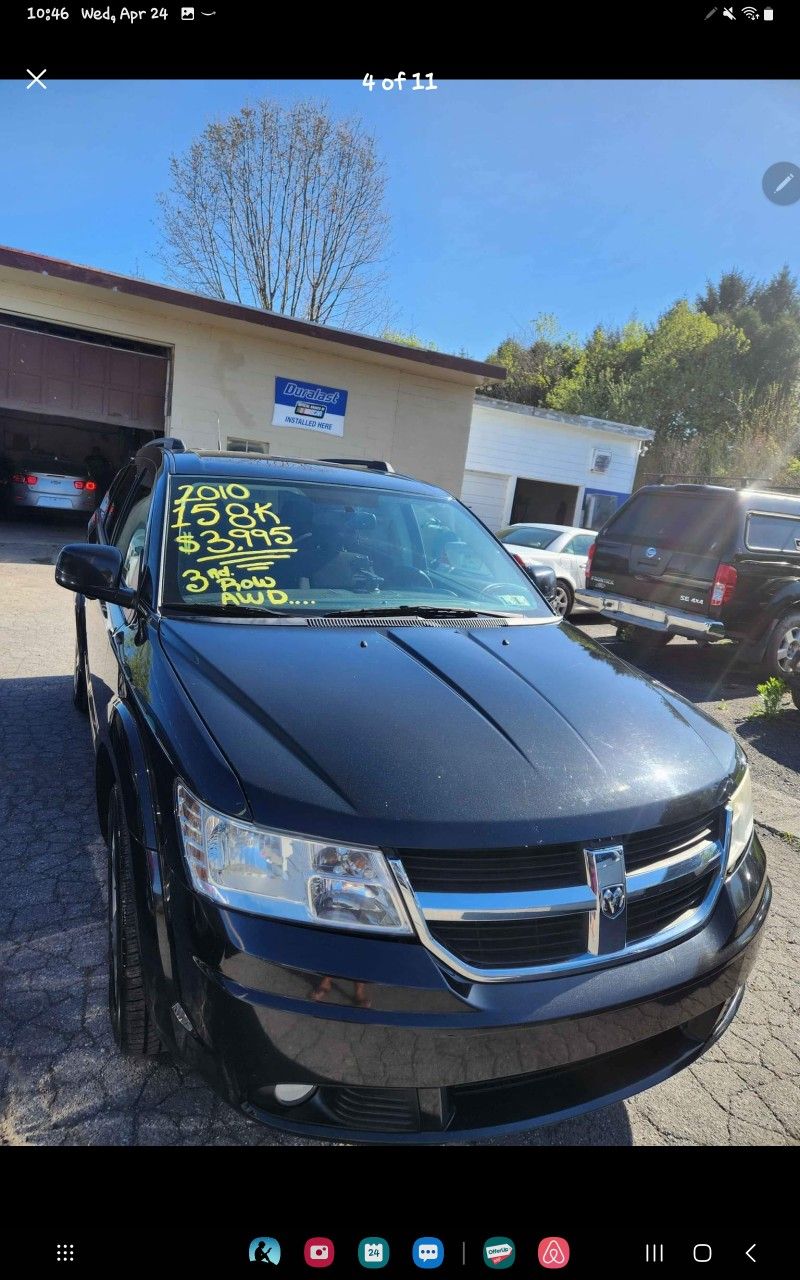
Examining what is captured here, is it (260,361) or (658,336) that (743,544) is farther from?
(658,336)

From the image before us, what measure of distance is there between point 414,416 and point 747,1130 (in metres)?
13.2

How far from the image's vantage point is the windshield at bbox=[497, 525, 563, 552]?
35.4 ft

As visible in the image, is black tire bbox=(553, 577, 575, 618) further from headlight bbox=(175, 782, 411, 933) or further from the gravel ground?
headlight bbox=(175, 782, 411, 933)

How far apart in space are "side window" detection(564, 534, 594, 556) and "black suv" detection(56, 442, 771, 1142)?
344 inches

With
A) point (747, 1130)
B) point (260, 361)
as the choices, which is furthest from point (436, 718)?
point (260, 361)

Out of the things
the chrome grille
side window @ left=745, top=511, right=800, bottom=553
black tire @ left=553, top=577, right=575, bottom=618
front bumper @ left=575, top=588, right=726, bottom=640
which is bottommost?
black tire @ left=553, top=577, right=575, bottom=618

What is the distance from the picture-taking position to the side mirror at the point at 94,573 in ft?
8.14

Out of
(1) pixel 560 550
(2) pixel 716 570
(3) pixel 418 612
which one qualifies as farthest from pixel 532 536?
(3) pixel 418 612

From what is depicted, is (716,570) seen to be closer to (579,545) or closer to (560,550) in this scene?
(560,550)

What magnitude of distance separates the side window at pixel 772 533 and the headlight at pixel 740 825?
5695 mm

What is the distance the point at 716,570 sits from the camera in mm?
6930

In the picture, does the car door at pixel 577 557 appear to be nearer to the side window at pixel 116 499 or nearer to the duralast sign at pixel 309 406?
the duralast sign at pixel 309 406
